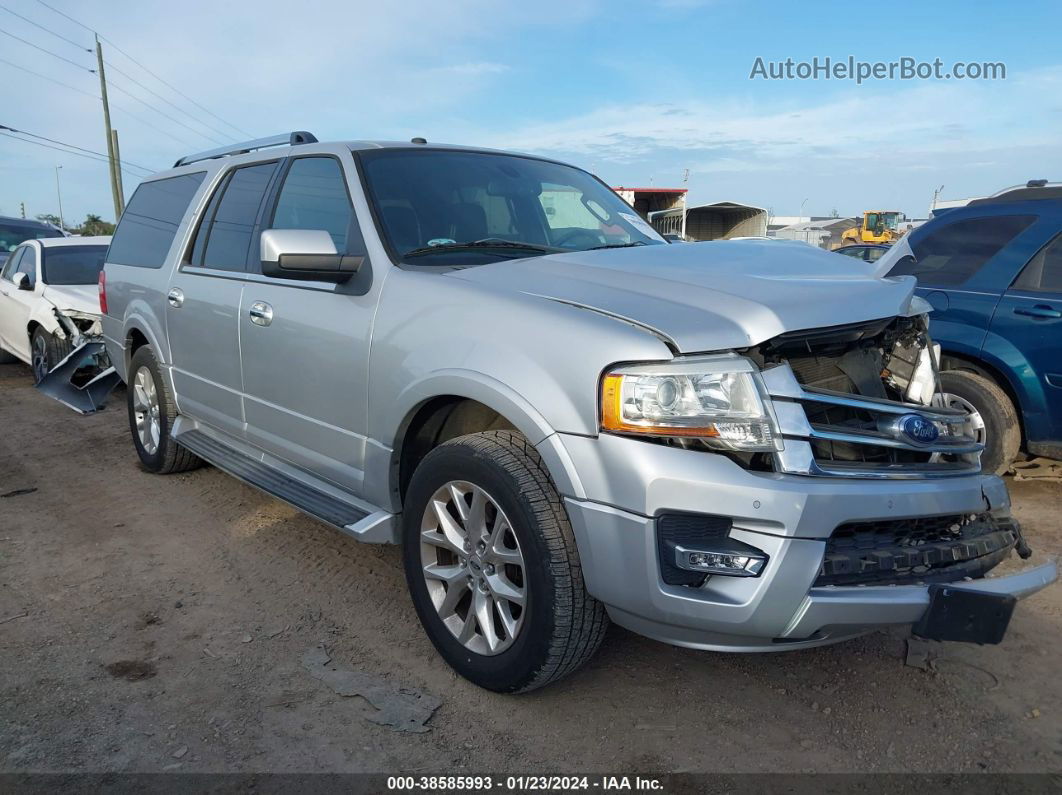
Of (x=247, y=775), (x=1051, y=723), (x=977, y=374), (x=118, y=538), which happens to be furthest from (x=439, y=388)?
(x=977, y=374)

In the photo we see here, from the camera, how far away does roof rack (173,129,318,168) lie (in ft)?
14.1

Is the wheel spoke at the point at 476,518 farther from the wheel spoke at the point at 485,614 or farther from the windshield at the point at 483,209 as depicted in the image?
the windshield at the point at 483,209

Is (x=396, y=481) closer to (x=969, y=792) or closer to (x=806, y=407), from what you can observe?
(x=806, y=407)

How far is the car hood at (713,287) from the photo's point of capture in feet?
7.94

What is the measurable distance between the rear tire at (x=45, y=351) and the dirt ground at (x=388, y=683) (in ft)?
15.0

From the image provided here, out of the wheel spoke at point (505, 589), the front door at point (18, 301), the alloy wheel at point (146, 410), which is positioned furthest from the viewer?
the front door at point (18, 301)

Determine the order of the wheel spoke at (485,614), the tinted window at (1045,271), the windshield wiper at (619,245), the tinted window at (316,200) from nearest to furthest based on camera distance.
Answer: the wheel spoke at (485,614) → the tinted window at (316,200) → the windshield wiper at (619,245) → the tinted window at (1045,271)

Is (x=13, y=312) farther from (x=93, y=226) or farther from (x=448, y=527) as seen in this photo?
(x=93, y=226)

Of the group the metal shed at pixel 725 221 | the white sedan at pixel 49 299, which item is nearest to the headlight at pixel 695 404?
the white sedan at pixel 49 299

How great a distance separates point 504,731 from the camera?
2.68 m

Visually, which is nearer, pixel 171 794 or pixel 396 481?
pixel 171 794

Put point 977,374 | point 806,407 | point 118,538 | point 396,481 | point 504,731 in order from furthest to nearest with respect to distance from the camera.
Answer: point 977,374
point 118,538
point 396,481
point 504,731
point 806,407

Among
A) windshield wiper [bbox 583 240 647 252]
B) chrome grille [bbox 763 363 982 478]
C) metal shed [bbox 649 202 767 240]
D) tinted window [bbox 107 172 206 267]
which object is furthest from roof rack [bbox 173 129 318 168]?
metal shed [bbox 649 202 767 240]

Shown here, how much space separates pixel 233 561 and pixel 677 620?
2522 millimetres
